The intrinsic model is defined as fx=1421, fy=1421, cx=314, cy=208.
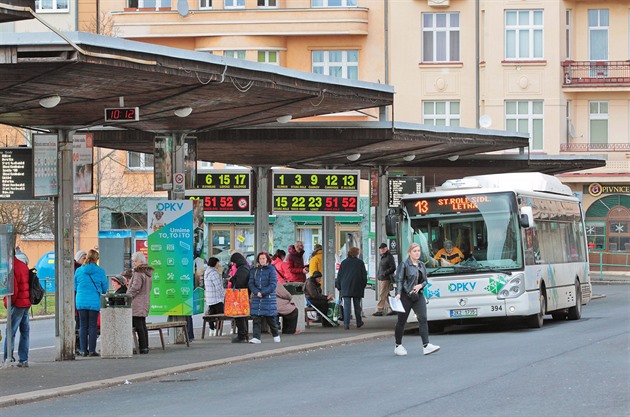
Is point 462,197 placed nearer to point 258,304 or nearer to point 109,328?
point 258,304

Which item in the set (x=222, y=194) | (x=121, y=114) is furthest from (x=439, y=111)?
(x=121, y=114)

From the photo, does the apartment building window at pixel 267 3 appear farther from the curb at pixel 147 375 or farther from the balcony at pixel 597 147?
the curb at pixel 147 375

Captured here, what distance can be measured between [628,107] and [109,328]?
1695 inches

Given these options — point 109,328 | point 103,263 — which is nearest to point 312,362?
point 109,328

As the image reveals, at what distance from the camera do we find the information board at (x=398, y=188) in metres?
35.7

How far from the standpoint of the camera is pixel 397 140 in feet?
92.5

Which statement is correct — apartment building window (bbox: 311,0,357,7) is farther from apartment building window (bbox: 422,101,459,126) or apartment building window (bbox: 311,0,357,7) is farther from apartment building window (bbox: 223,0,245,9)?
apartment building window (bbox: 422,101,459,126)

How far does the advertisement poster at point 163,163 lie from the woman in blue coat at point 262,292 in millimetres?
2167

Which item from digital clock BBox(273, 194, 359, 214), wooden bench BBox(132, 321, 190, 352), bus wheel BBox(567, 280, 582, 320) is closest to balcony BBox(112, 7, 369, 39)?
bus wheel BBox(567, 280, 582, 320)

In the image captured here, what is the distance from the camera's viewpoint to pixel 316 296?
30.8 metres

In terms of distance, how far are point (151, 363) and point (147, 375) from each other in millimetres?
2214

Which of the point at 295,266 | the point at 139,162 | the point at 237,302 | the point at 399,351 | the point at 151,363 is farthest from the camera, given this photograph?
the point at 139,162

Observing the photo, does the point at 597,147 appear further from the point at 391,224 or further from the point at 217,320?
the point at 217,320

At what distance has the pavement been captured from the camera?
57.6ft
